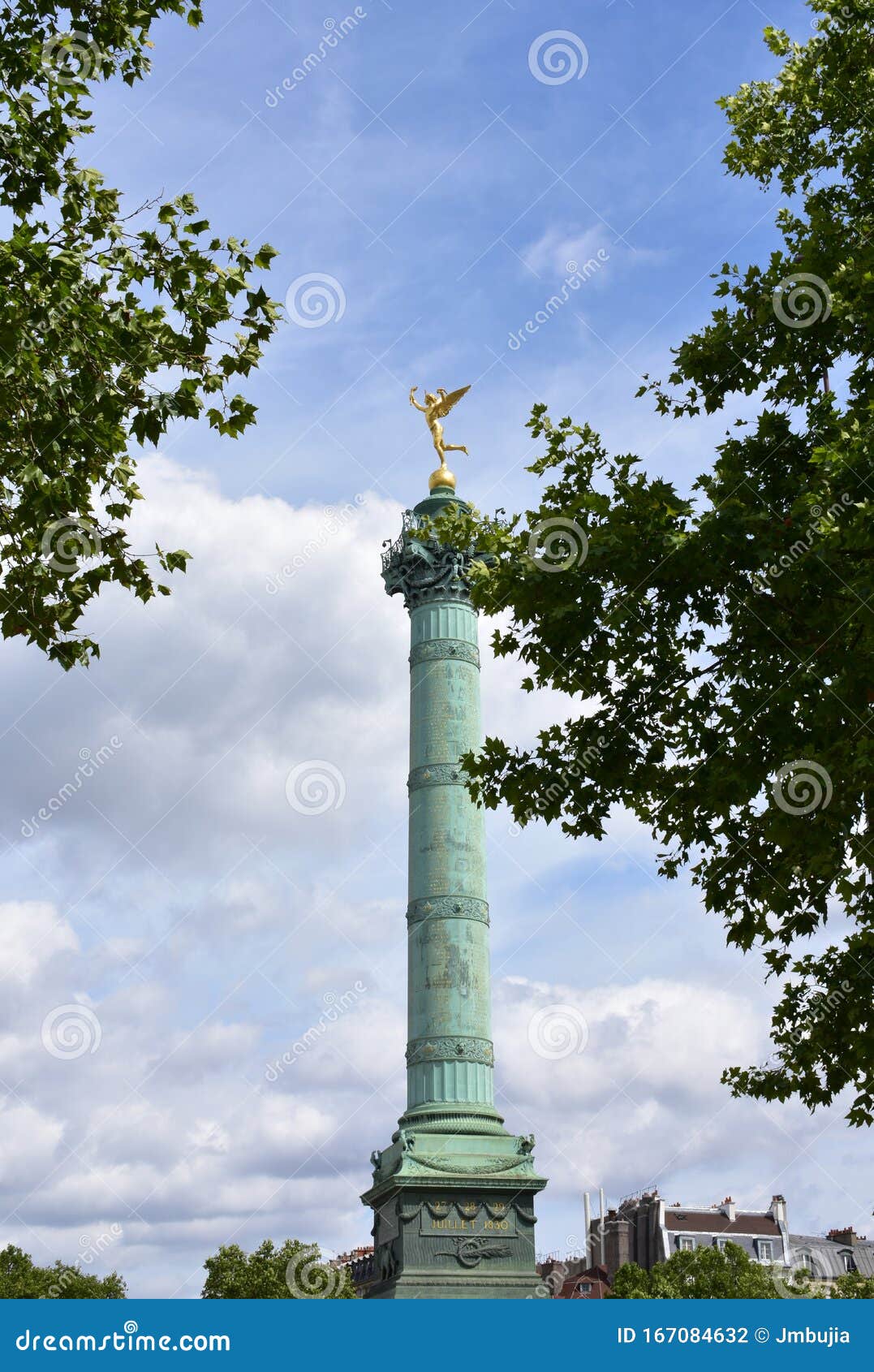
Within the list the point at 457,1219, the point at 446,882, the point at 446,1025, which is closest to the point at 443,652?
the point at 446,882

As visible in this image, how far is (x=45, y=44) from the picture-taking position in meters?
12.1

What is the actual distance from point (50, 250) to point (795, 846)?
8561 mm

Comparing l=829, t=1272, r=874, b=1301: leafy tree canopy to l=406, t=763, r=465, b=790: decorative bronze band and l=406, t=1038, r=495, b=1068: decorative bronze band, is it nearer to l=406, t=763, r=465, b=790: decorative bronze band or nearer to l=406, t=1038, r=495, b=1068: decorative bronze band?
l=406, t=1038, r=495, b=1068: decorative bronze band

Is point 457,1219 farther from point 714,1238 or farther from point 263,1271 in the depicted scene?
point 714,1238

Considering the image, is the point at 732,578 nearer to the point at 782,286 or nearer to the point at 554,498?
the point at 554,498

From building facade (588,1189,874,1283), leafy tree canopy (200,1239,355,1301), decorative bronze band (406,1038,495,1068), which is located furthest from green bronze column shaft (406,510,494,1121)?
Answer: building facade (588,1189,874,1283)

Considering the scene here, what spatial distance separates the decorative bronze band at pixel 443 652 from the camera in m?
38.2

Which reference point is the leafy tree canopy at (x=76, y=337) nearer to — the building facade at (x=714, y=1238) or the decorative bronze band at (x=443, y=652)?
the decorative bronze band at (x=443, y=652)

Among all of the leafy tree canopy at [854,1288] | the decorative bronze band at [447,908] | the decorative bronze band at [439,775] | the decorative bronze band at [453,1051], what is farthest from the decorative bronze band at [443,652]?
the leafy tree canopy at [854,1288]

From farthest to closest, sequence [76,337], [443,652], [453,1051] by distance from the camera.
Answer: [443,652] → [453,1051] → [76,337]

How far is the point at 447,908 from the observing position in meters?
35.3

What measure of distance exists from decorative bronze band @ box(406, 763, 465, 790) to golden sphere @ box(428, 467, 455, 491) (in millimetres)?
9419

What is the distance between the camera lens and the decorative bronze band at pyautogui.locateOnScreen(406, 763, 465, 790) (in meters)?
36.5

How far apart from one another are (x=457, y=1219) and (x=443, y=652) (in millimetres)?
14989
